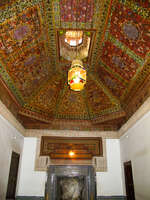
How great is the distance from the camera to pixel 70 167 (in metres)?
5.07

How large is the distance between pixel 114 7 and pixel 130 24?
41cm

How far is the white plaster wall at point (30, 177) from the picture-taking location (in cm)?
465

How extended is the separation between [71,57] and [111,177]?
347 cm

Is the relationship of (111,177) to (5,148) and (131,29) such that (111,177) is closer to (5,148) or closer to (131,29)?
(5,148)

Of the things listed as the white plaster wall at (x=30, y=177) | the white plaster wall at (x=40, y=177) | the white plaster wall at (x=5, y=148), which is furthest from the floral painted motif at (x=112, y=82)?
the white plaster wall at (x=30, y=177)

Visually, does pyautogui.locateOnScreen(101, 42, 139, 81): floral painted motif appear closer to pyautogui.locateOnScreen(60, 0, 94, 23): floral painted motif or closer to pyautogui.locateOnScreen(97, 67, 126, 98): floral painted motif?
pyautogui.locateOnScreen(97, 67, 126, 98): floral painted motif

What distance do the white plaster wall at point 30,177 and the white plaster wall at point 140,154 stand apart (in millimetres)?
2441

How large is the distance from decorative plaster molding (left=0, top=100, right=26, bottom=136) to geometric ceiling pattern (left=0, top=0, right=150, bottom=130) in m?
0.13

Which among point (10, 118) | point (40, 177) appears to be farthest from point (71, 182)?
point (10, 118)

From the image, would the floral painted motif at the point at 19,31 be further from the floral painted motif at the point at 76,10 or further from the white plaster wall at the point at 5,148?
the white plaster wall at the point at 5,148

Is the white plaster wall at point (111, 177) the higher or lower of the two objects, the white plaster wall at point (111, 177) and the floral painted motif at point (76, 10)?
the lower

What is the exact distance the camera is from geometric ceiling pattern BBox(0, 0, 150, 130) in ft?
9.95

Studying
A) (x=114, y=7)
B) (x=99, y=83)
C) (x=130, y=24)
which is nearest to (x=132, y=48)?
(x=130, y=24)

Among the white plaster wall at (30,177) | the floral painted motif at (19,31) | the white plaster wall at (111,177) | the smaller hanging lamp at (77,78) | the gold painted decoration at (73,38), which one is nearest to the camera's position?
the smaller hanging lamp at (77,78)
